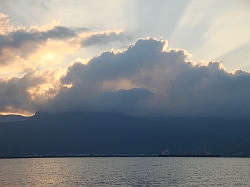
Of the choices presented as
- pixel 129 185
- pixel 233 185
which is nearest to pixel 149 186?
pixel 129 185

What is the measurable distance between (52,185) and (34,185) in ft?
19.6

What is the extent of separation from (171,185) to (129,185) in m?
13.3

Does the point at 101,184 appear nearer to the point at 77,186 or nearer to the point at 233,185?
the point at 77,186

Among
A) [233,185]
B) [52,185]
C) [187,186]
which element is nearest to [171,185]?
[187,186]

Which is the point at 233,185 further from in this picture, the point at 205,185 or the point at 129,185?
the point at 129,185

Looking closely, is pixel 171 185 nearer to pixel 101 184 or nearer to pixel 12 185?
pixel 101 184

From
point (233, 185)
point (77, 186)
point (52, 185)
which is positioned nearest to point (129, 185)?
point (77, 186)

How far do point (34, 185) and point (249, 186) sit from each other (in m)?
70.1

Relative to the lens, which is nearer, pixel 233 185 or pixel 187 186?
pixel 187 186

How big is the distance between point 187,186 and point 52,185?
43.8 metres

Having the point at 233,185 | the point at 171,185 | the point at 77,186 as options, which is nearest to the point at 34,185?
the point at 77,186

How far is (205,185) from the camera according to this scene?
14562 cm

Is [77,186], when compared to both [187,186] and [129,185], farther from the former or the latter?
[187,186]

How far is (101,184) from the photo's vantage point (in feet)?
481
